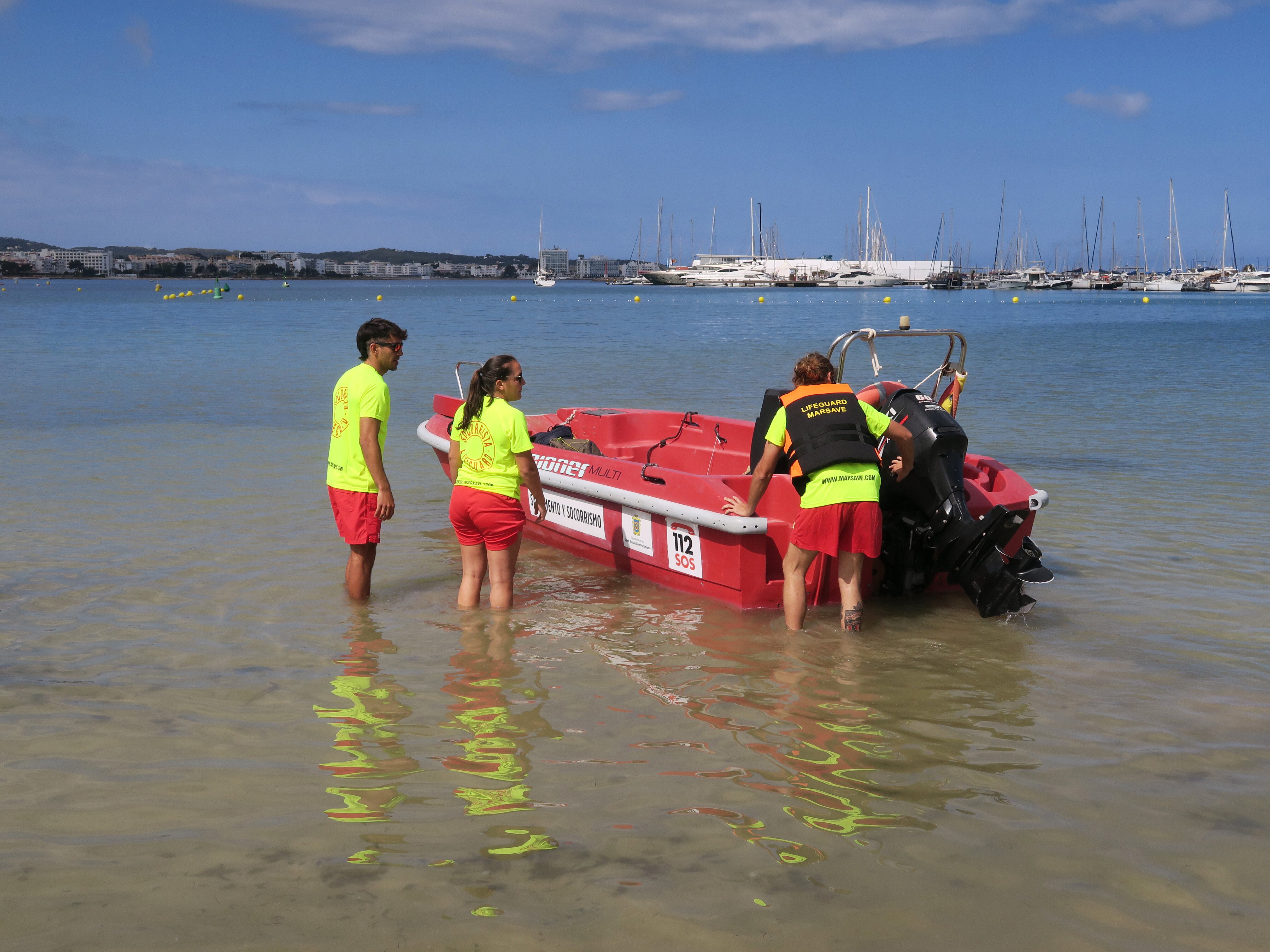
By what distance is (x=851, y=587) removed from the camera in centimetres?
571

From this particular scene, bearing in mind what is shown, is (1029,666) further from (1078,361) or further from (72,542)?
(1078,361)

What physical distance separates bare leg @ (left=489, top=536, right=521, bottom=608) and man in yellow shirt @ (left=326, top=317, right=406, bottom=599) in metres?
0.67

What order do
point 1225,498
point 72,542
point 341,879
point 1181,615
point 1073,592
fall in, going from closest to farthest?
1. point 341,879
2. point 1181,615
3. point 1073,592
4. point 72,542
5. point 1225,498

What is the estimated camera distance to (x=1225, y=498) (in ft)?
32.0

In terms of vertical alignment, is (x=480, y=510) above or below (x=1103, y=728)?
above

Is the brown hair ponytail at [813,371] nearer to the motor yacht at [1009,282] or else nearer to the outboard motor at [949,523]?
the outboard motor at [949,523]

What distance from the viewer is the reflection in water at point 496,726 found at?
3.56 m

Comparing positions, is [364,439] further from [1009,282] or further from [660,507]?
[1009,282]

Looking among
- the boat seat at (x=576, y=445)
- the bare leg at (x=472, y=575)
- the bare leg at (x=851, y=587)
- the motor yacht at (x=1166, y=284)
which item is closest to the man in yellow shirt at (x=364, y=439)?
the bare leg at (x=472, y=575)

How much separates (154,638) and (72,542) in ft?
8.84

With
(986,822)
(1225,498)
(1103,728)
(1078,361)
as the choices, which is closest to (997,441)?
(1225,498)

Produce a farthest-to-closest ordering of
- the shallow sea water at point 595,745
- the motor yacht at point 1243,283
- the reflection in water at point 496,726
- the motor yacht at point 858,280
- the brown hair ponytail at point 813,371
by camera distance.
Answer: the motor yacht at point 858,280
the motor yacht at point 1243,283
the brown hair ponytail at point 813,371
the reflection in water at point 496,726
the shallow sea water at point 595,745

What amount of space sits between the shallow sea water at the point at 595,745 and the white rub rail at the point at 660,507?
592 mm

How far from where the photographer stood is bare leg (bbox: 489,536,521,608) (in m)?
5.84
